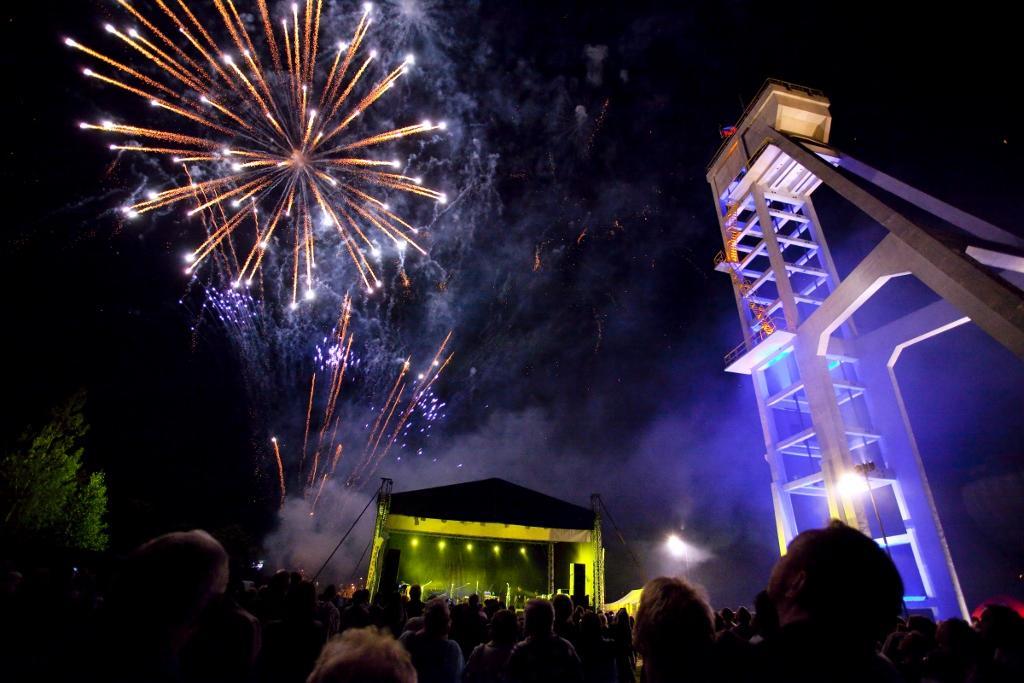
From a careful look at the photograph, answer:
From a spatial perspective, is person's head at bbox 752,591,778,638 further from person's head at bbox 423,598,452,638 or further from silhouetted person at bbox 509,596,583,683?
person's head at bbox 423,598,452,638

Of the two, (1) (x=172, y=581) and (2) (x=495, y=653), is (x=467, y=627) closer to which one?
(2) (x=495, y=653)

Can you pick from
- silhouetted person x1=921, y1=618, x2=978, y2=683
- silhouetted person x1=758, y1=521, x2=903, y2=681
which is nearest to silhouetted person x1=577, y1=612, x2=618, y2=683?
silhouetted person x1=921, y1=618, x2=978, y2=683

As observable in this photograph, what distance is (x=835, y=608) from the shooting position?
175cm

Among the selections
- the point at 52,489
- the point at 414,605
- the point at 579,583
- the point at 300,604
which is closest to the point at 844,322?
the point at 579,583

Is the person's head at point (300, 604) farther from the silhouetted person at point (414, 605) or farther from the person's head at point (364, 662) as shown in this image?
the silhouetted person at point (414, 605)

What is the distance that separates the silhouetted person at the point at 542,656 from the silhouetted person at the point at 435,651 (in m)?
0.88

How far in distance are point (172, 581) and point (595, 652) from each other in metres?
5.19

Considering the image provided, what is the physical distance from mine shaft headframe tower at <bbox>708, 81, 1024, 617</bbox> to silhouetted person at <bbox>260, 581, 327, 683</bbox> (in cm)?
1497

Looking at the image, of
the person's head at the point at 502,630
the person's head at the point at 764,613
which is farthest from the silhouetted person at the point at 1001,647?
A: the person's head at the point at 502,630

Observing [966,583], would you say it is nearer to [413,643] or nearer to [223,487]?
[413,643]

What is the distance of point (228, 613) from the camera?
2.86 metres

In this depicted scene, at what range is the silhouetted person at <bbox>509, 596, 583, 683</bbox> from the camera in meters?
3.93

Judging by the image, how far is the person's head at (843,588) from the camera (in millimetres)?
1734

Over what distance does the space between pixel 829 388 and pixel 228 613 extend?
24166mm
